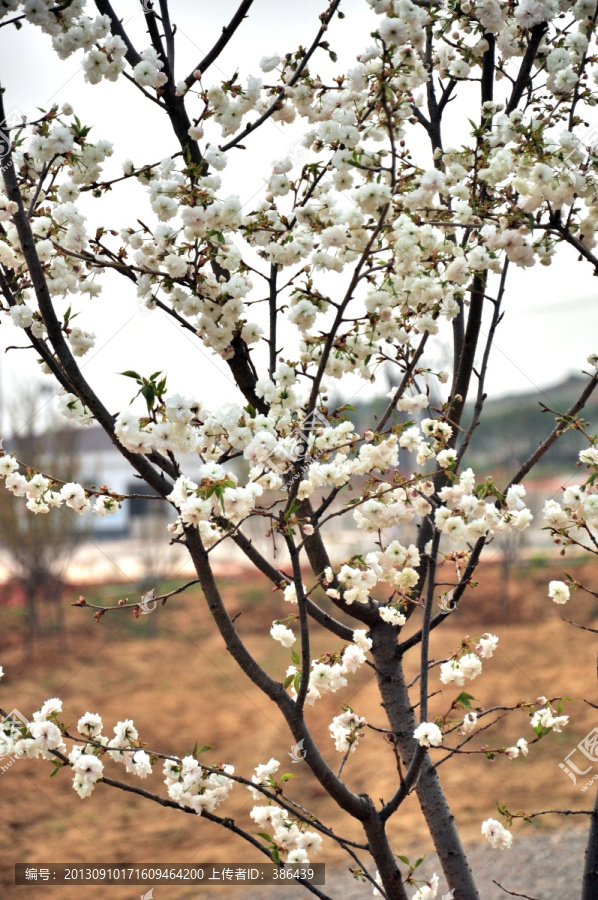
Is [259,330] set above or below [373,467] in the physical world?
above

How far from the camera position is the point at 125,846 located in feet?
11.2

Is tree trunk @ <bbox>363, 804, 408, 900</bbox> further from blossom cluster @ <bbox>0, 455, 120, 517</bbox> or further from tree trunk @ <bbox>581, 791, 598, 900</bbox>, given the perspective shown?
blossom cluster @ <bbox>0, 455, 120, 517</bbox>

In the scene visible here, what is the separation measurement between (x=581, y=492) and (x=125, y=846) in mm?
2949

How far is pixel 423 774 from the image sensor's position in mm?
1496

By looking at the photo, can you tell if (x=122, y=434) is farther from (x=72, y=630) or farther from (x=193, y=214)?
(x=72, y=630)

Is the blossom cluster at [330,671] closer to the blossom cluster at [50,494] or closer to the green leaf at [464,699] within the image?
the green leaf at [464,699]

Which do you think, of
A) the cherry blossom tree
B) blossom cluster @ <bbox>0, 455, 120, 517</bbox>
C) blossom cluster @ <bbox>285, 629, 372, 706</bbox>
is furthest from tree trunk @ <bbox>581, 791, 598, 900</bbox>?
blossom cluster @ <bbox>0, 455, 120, 517</bbox>

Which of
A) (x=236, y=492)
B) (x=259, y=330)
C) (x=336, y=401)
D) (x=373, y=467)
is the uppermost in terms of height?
(x=336, y=401)

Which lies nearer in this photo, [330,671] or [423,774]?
[330,671]

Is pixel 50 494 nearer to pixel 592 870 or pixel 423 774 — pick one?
pixel 423 774

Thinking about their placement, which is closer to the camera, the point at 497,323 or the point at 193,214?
the point at 193,214

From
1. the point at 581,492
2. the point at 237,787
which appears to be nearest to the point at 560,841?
the point at 237,787

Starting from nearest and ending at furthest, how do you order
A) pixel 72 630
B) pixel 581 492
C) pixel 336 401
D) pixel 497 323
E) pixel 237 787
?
1. pixel 581 492
2. pixel 497 323
3. pixel 336 401
4. pixel 237 787
5. pixel 72 630

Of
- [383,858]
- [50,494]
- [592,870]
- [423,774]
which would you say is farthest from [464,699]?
[50,494]
